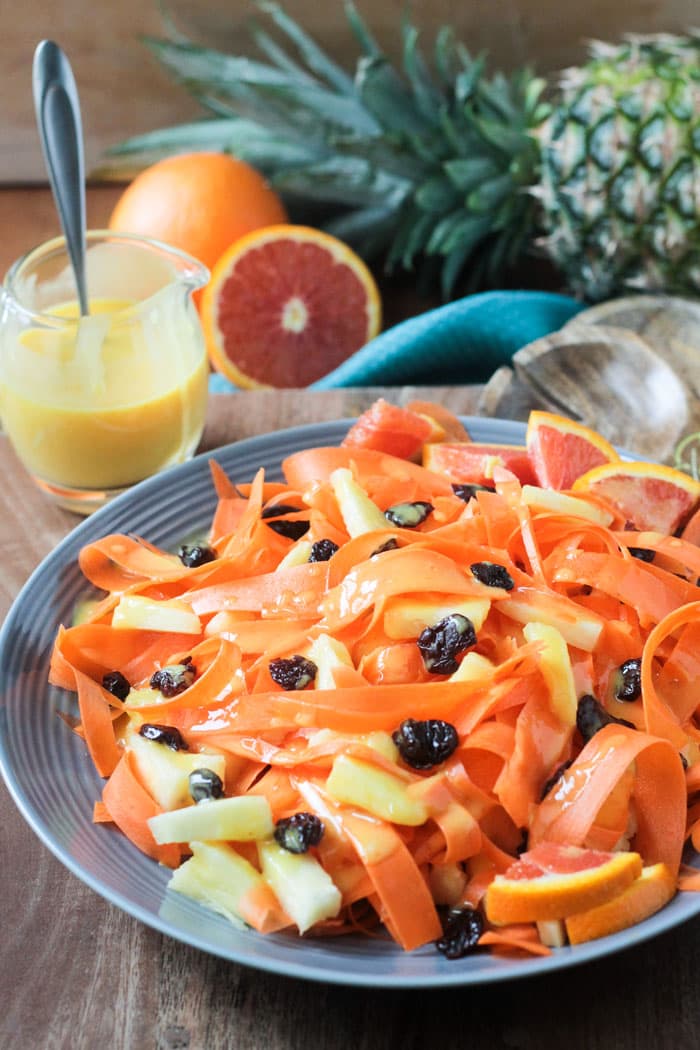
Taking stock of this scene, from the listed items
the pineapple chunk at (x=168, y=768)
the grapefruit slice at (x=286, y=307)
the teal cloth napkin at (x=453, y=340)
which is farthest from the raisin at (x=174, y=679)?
the grapefruit slice at (x=286, y=307)

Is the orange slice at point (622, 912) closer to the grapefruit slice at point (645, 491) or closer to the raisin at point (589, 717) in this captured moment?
the raisin at point (589, 717)

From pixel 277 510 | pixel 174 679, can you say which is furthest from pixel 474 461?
pixel 174 679

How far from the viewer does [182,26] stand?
4695mm

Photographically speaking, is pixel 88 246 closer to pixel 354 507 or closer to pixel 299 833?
pixel 354 507

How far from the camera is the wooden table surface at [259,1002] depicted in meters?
1.86

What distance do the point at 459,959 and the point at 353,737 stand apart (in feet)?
1.24

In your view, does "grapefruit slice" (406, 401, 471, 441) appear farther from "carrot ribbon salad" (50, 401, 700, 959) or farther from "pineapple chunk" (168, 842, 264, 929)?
"pineapple chunk" (168, 842, 264, 929)

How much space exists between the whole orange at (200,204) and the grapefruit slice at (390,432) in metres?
1.90

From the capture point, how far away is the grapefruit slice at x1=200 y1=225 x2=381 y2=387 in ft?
13.1

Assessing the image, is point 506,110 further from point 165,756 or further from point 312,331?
point 165,756

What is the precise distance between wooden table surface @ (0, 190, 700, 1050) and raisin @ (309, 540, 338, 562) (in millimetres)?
743

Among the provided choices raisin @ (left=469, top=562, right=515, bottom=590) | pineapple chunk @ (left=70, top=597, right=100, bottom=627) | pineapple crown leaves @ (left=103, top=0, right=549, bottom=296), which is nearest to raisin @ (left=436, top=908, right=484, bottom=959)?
raisin @ (left=469, top=562, right=515, bottom=590)

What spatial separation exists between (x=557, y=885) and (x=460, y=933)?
0.18m

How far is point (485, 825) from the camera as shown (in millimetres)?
1872
